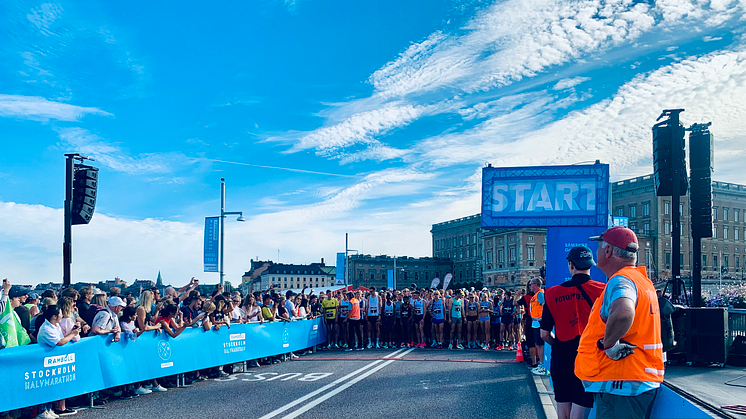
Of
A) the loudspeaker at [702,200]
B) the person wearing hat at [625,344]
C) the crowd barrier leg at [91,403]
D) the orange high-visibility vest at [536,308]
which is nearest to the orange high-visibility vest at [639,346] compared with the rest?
the person wearing hat at [625,344]

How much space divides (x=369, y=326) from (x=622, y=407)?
16.6m

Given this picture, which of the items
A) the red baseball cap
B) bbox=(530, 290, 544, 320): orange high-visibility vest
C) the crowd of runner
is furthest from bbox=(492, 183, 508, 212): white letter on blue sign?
the red baseball cap

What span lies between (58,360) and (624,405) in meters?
8.00

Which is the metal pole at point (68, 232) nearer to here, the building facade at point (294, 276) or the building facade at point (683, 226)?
the building facade at point (683, 226)

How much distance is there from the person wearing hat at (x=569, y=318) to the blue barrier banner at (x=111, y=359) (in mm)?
6974

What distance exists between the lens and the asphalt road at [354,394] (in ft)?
28.3

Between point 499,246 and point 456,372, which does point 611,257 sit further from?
point 499,246

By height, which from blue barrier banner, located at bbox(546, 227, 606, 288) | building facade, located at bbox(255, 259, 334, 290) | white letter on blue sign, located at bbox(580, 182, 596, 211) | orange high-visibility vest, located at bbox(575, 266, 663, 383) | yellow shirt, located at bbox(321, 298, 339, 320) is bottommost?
building facade, located at bbox(255, 259, 334, 290)

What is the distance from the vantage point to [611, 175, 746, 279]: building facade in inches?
3863

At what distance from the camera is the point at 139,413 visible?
346 inches

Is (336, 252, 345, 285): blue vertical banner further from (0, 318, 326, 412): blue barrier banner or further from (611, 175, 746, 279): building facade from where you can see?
(611, 175, 746, 279): building facade

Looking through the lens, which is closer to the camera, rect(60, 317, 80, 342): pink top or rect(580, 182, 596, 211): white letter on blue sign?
rect(60, 317, 80, 342): pink top

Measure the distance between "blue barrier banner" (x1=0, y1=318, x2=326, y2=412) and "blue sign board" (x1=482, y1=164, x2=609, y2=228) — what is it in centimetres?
625

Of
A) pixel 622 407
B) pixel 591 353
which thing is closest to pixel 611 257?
pixel 591 353
